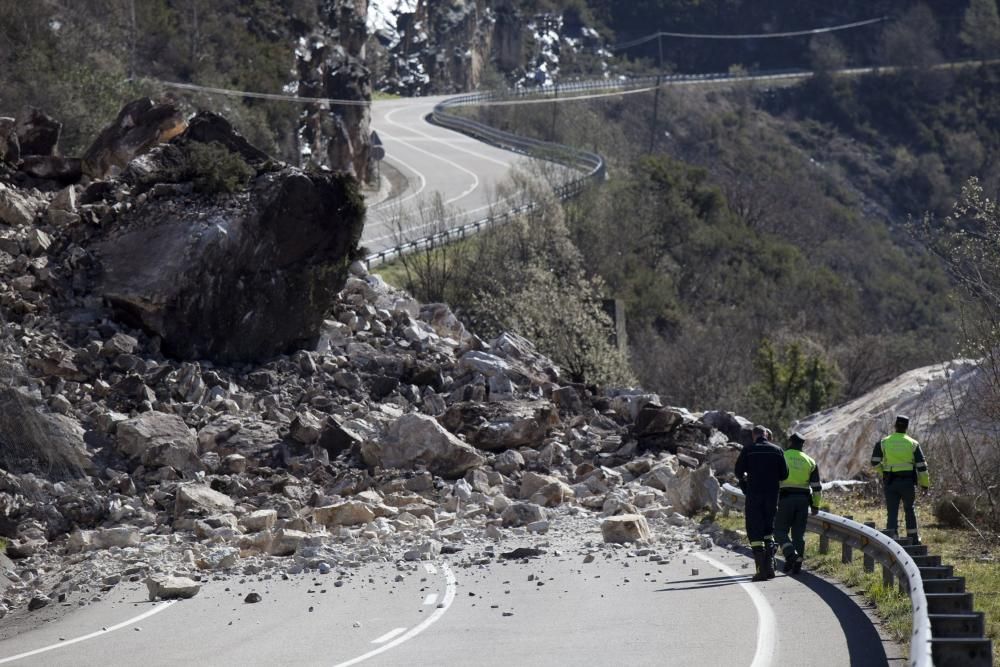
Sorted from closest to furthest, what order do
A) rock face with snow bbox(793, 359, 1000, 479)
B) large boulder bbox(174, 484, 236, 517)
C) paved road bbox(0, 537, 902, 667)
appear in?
paved road bbox(0, 537, 902, 667)
large boulder bbox(174, 484, 236, 517)
rock face with snow bbox(793, 359, 1000, 479)

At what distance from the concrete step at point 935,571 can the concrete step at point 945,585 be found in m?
0.40

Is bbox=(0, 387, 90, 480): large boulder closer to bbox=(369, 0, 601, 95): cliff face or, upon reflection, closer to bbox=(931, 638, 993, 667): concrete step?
bbox=(931, 638, 993, 667): concrete step

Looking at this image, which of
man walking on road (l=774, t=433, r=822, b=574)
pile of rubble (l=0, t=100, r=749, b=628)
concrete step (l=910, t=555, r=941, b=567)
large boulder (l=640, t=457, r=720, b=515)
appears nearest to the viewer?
concrete step (l=910, t=555, r=941, b=567)

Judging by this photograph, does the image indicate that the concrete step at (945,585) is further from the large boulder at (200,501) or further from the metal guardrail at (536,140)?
the metal guardrail at (536,140)

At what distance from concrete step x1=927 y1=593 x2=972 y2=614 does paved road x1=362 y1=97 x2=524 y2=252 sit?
123ft

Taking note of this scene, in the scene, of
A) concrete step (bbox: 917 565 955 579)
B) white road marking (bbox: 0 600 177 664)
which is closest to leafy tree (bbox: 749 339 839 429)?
concrete step (bbox: 917 565 955 579)

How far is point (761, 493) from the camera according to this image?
14336 millimetres

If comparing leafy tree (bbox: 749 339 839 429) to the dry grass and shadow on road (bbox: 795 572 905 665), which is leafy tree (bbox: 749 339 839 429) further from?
shadow on road (bbox: 795 572 905 665)

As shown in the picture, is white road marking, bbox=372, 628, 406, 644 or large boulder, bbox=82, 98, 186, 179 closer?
white road marking, bbox=372, 628, 406, 644

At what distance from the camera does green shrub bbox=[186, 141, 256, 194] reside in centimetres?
2602

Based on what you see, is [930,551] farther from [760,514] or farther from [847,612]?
[847,612]

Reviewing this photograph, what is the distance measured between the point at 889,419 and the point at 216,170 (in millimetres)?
14321

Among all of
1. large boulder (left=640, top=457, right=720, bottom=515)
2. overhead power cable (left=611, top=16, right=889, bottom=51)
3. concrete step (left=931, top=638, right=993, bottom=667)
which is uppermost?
overhead power cable (left=611, top=16, right=889, bottom=51)

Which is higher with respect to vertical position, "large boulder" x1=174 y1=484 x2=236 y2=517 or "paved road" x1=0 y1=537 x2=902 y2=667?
"paved road" x1=0 y1=537 x2=902 y2=667
